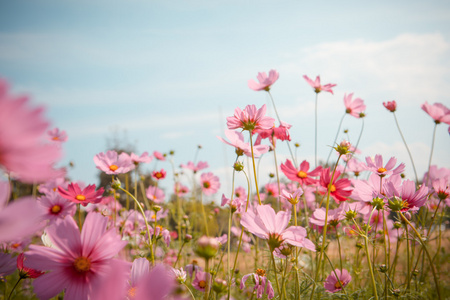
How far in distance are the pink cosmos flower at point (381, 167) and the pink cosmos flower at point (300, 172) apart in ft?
0.74

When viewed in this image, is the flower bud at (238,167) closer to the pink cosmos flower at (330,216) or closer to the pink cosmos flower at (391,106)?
the pink cosmos flower at (330,216)

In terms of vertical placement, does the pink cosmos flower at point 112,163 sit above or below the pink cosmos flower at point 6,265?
above

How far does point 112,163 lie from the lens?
115 cm

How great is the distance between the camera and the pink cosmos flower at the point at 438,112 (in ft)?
A: 4.40

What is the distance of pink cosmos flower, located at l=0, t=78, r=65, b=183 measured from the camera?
214mm

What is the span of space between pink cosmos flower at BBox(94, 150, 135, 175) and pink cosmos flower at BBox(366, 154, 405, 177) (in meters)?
0.92

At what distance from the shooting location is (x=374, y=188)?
3.12 feet

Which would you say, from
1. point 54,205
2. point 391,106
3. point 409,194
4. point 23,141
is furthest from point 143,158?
point 391,106

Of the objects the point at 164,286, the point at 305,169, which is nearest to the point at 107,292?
→ the point at 164,286

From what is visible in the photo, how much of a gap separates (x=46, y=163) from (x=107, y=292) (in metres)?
0.12

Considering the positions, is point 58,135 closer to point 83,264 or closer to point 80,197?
point 80,197

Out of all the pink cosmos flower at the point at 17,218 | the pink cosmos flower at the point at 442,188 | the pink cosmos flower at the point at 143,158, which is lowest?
the pink cosmos flower at the point at 442,188

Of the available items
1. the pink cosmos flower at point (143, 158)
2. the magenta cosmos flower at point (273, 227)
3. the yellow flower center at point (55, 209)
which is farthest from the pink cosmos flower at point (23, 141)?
the pink cosmos flower at point (143, 158)

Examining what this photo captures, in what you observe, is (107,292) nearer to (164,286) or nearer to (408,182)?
(164,286)
